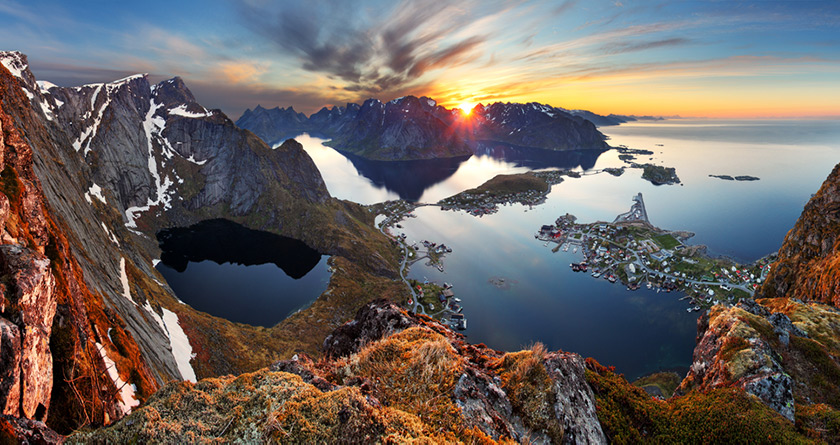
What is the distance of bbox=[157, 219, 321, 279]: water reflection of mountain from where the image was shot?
366 feet

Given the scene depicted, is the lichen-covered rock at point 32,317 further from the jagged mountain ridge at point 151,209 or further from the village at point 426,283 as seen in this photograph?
the village at point 426,283

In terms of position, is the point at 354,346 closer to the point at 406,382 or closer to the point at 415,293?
the point at 406,382

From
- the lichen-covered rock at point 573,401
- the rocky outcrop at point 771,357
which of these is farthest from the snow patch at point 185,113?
the rocky outcrop at point 771,357

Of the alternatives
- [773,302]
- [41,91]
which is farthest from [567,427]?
[41,91]

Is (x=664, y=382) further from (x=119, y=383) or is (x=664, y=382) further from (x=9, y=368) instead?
(x=9, y=368)

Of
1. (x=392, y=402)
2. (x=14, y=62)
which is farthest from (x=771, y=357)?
(x=14, y=62)

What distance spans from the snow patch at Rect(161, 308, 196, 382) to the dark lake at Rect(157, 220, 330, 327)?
3231cm

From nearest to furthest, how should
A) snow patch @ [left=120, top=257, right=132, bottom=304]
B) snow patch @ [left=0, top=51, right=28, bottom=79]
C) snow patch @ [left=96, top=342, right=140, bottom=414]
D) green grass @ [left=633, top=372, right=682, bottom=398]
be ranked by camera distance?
snow patch @ [left=96, top=342, right=140, bottom=414], snow patch @ [left=120, top=257, right=132, bottom=304], green grass @ [left=633, top=372, right=682, bottom=398], snow patch @ [left=0, top=51, right=28, bottom=79]

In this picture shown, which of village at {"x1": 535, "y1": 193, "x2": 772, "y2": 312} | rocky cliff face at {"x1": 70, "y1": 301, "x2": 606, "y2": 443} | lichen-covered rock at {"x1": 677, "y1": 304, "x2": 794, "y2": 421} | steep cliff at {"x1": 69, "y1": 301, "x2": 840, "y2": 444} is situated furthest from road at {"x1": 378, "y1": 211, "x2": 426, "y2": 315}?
rocky cliff face at {"x1": 70, "y1": 301, "x2": 606, "y2": 443}

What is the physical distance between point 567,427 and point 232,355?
55201mm

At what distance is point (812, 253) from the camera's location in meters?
44.6

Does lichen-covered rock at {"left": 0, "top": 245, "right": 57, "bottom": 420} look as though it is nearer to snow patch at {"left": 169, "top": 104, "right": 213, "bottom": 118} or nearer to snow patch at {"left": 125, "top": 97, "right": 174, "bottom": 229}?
snow patch at {"left": 125, "top": 97, "right": 174, "bottom": 229}

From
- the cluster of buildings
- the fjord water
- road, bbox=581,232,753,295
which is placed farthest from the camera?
the cluster of buildings

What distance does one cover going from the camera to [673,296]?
89562 millimetres
